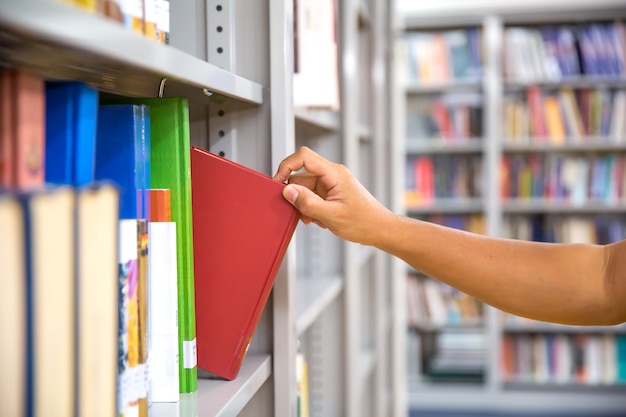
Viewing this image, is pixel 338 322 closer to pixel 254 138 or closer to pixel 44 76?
pixel 254 138

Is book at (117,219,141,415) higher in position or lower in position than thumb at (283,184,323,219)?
lower

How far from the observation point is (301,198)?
0.94m

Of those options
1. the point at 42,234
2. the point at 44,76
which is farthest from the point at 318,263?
the point at 42,234

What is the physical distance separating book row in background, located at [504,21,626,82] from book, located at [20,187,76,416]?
424cm

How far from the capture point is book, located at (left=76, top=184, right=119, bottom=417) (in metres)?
0.54

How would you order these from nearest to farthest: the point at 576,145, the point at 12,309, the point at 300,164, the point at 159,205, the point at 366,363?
1. the point at 12,309
2. the point at 159,205
3. the point at 300,164
4. the point at 366,363
5. the point at 576,145

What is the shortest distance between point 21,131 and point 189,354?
409mm

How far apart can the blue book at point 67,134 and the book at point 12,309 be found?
0.43 feet

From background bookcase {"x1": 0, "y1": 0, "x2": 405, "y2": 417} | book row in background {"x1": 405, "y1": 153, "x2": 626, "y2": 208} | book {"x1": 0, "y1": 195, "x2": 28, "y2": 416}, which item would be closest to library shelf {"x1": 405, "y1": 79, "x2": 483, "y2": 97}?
book row in background {"x1": 405, "y1": 153, "x2": 626, "y2": 208}

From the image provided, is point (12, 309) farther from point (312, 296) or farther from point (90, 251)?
point (312, 296)

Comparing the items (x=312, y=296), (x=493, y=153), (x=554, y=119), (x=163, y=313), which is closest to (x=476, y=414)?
(x=493, y=153)

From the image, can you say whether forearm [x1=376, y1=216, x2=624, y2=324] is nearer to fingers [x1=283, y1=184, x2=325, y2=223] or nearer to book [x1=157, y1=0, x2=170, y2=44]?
fingers [x1=283, y1=184, x2=325, y2=223]

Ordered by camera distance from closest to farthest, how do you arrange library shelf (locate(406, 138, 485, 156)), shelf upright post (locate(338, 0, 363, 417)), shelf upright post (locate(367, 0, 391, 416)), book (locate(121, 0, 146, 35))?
book (locate(121, 0, 146, 35))
shelf upright post (locate(338, 0, 363, 417))
shelf upright post (locate(367, 0, 391, 416))
library shelf (locate(406, 138, 485, 156))

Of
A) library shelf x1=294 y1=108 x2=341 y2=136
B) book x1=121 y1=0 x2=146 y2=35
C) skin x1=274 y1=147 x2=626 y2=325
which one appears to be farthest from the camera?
library shelf x1=294 y1=108 x2=341 y2=136
